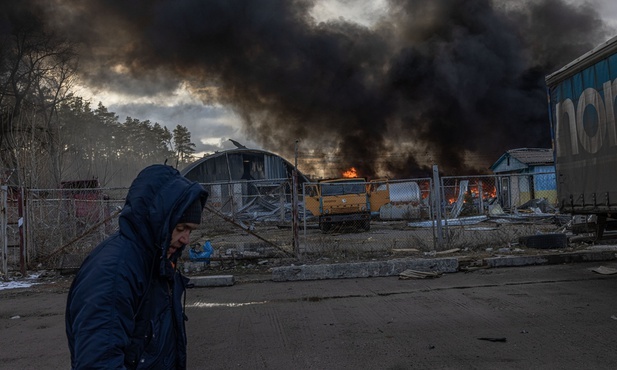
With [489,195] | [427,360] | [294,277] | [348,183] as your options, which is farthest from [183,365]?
[489,195]

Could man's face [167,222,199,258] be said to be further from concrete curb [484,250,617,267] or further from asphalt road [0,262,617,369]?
concrete curb [484,250,617,267]

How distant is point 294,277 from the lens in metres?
8.95

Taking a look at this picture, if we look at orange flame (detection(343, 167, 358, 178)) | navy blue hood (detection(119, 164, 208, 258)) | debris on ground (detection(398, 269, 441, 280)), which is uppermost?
orange flame (detection(343, 167, 358, 178))

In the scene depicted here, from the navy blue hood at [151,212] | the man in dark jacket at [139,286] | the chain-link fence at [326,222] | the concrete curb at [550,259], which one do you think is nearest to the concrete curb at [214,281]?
the chain-link fence at [326,222]

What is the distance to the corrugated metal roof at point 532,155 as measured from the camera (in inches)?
1091

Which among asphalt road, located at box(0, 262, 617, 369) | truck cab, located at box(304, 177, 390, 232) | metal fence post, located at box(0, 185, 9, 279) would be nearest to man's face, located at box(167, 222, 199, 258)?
asphalt road, located at box(0, 262, 617, 369)

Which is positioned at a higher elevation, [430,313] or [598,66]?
[598,66]

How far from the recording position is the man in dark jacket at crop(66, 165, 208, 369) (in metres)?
1.67

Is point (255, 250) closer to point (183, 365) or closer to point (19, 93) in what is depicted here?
point (183, 365)

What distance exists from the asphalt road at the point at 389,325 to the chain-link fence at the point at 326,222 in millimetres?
2815

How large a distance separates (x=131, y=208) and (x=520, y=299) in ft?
19.8

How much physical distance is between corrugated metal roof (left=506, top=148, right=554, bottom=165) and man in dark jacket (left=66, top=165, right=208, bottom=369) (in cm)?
2886

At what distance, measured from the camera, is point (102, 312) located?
65.9 inches

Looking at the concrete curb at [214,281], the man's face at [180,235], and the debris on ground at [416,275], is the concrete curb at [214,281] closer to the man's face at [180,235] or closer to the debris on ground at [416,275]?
the debris on ground at [416,275]
